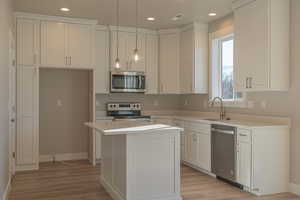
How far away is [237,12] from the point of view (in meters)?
4.36

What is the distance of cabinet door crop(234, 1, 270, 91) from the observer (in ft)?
12.6

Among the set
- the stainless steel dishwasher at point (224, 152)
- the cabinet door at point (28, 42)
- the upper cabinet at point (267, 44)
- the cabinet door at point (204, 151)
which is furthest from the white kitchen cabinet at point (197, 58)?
the cabinet door at point (28, 42)

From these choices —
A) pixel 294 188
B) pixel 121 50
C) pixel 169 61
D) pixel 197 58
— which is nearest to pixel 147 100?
pixel 169 61

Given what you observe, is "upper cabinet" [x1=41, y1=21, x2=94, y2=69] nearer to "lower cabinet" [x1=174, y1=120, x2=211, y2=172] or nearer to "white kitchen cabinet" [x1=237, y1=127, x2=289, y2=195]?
"lower cabinet" [x1=174, y1=120, x2=211, y2=172]

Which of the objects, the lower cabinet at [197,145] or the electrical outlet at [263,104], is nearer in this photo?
the electrical outlet at [263,104]

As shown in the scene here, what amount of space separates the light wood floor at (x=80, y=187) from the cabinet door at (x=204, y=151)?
171mm

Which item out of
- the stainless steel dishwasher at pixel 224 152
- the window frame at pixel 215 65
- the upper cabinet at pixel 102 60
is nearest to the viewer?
the stainless steel dishwasher at pixel 224 152

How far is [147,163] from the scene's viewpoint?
129 inches

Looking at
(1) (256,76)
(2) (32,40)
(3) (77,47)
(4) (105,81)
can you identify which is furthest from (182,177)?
(2) (32,40)

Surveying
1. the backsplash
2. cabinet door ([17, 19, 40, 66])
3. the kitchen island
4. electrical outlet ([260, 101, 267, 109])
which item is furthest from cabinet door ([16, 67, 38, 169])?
electrical outlet ([260, 101, 267, 109])

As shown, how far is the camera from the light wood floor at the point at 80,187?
3.69m

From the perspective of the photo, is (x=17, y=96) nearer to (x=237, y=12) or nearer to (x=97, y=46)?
(x=97, y=46)

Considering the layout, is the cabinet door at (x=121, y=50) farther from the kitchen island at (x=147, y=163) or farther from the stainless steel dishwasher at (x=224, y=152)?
the kitchen island at (x=147, y=163)

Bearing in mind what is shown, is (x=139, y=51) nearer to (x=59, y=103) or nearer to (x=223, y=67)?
(x=223, y=67)
